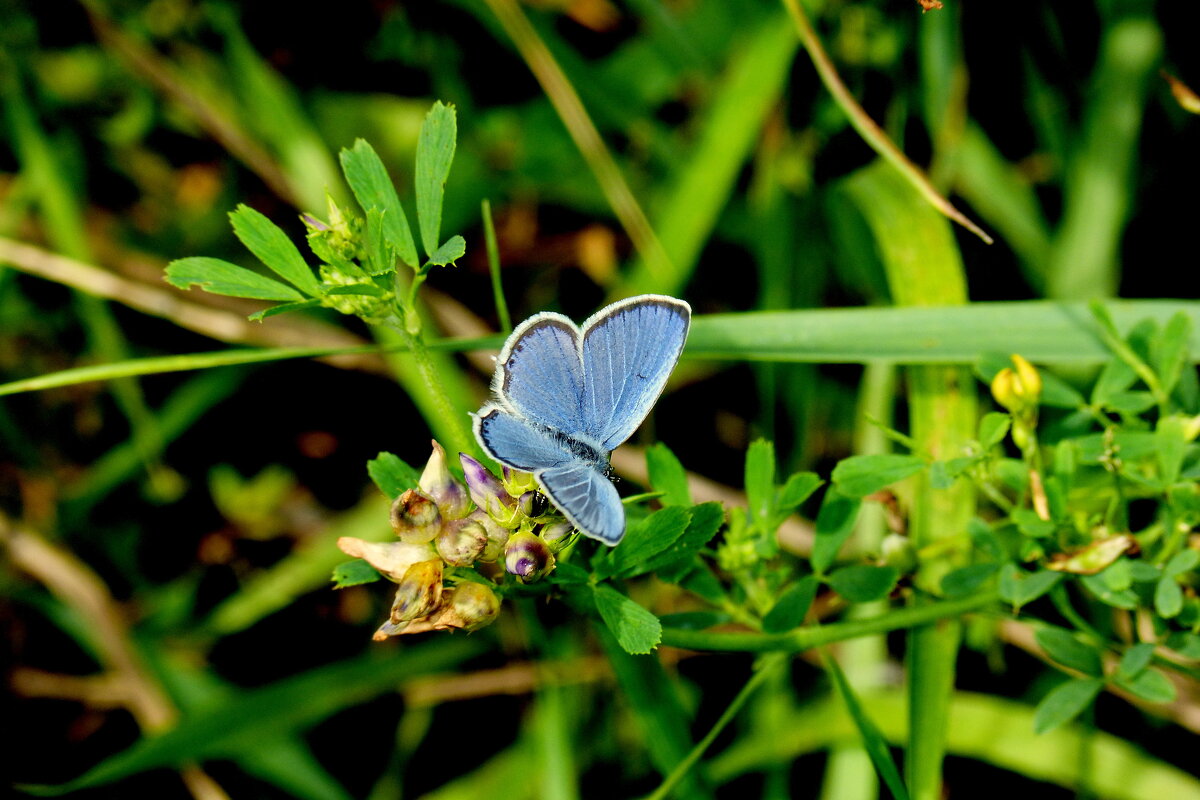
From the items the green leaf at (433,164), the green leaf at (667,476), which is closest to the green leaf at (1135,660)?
the green leaf at (667,476)

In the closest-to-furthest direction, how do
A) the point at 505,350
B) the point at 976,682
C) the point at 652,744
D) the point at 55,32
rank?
the point at 505,350 < the point at 652,744 < the point at 976,682 < the point at 55,32

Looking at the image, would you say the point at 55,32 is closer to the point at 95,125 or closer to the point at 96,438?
the point at 95,125

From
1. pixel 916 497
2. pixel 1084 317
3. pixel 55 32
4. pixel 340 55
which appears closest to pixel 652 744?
pixel 916 497

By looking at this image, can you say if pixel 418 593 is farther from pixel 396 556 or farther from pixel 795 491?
pixel 795 491

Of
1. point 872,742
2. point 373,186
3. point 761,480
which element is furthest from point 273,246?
point 872,742

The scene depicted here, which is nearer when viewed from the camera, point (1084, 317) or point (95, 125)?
point (1084, 317)

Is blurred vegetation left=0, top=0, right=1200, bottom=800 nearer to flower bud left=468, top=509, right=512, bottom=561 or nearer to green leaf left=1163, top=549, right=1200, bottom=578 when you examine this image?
green leaf left=1163, top=549, right=1200, bottom=578
